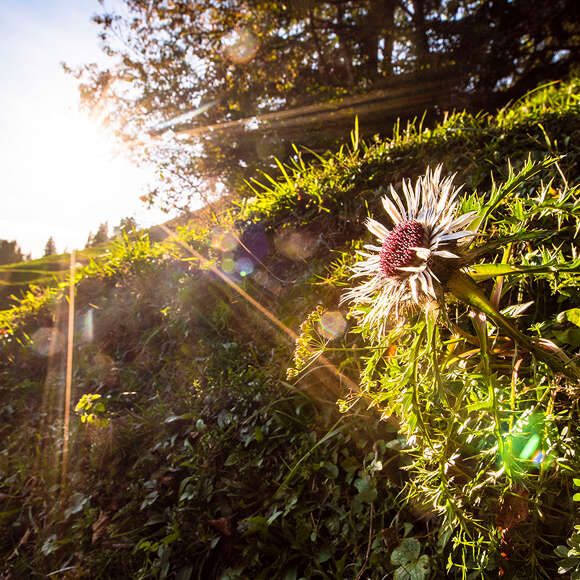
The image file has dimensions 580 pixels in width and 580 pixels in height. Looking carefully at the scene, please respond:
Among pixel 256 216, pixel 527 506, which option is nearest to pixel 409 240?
pixel 527 506

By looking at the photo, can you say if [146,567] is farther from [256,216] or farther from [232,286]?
[256,216]

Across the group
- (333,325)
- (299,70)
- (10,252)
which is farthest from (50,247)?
(333,325)

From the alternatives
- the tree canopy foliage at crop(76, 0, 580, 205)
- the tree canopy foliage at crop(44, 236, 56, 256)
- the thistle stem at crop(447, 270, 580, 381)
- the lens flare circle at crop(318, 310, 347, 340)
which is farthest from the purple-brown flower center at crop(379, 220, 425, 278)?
the tree canopy foliage at crop(44, 236, 56, 256)

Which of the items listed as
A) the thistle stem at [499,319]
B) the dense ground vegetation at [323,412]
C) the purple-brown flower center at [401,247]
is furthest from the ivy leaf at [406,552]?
the purple-brown flower center at [401,247]

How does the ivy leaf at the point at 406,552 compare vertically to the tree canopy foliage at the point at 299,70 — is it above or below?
below

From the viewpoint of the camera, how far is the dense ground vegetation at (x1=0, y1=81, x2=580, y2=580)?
971 mm

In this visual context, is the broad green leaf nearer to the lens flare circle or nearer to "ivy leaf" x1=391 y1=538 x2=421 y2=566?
"ivy leaf" x1=391 y1=538 x2=421 y2=566

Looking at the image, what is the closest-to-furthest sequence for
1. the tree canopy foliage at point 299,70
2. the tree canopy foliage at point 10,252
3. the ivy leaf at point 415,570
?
the ivy leaf at point 415,570 < the tree canopy foliage at point 299,70 < the tree canopy foliage at point 10,252

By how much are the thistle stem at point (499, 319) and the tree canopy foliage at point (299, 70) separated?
542 cm

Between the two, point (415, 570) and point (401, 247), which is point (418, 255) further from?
point (415, 570)

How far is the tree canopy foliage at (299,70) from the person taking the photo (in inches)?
245

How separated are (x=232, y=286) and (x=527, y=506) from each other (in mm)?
2107

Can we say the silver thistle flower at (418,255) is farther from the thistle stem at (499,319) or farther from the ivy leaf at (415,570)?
the ivy leaf at (415,570)

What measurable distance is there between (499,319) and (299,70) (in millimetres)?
7859
